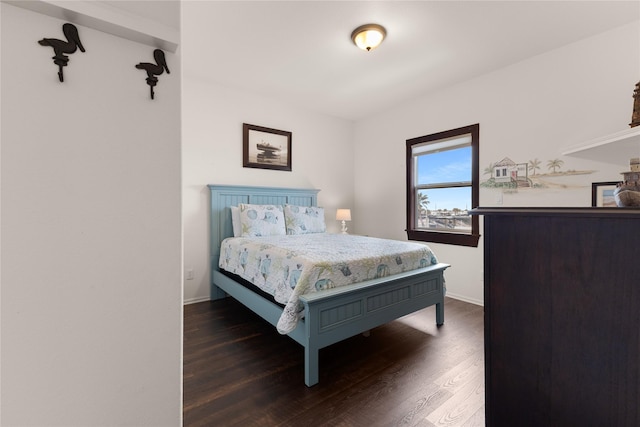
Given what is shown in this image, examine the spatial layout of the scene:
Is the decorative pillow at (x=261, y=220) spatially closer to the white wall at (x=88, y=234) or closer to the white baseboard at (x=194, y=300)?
the white baseboard at (x=194, y=300)

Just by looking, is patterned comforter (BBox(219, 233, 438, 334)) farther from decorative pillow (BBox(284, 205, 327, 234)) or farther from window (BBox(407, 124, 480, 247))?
window (BBox(407, 124, 480, 247))

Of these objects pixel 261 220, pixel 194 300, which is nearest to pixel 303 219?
pixel 261 220

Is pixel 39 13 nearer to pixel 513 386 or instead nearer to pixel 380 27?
pixel 513 386

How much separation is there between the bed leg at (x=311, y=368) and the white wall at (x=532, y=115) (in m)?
2.35

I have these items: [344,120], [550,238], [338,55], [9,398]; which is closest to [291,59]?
[338,55]

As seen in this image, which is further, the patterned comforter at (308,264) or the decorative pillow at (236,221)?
the decorative pillow at (236,221)

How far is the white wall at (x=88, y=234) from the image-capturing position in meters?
0.62

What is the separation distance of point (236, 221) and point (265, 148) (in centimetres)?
113

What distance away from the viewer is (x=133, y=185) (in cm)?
74

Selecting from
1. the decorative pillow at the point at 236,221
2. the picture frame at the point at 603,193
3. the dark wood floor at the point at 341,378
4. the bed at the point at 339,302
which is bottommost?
the dark wood floor at the point at 341,378

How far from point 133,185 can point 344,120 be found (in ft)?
14.6

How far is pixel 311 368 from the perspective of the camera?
5.82ft

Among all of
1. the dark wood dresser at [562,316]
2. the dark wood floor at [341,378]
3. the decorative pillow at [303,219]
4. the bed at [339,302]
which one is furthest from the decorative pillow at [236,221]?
the dark wood dresser at [562,316]

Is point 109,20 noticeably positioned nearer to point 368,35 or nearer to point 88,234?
point 88,234
